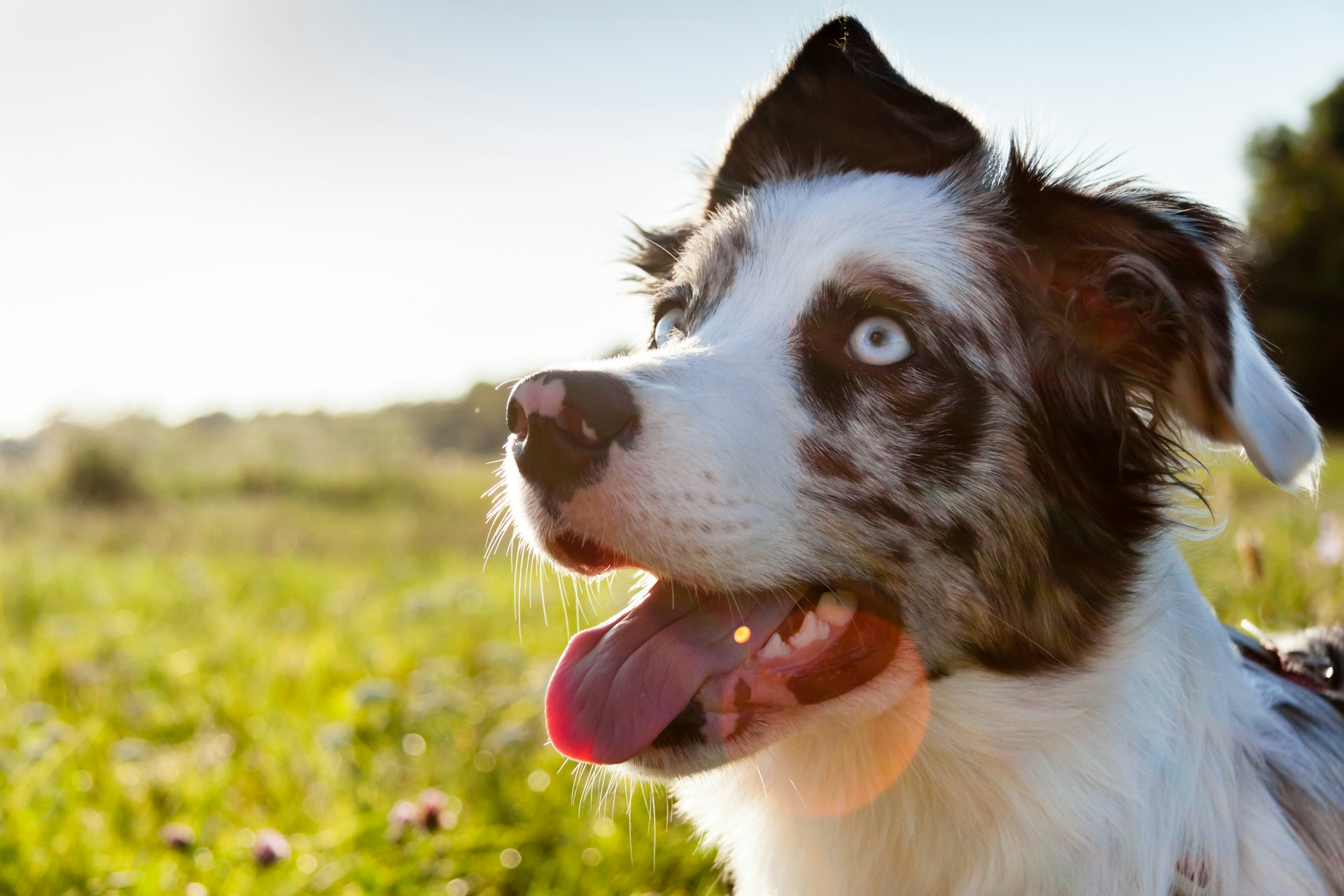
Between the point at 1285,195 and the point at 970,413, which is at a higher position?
the point at 1285,195

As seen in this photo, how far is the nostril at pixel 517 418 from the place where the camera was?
76.5 inches

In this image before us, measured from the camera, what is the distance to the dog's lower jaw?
201cm

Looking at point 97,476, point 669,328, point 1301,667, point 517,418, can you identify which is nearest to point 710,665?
point 517,418

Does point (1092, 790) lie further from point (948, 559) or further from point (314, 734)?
point (314, 734)

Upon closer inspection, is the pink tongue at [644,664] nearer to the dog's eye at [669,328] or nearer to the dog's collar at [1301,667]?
the dog's eye at [669,328]

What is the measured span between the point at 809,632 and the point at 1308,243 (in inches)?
1328

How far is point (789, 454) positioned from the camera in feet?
6.86

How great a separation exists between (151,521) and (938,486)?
1494 centimetres

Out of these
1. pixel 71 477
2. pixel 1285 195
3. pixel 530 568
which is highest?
pixel 1285 195

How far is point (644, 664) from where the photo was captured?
2074mm

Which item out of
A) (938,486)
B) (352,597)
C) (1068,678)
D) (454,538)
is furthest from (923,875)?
(454,538)

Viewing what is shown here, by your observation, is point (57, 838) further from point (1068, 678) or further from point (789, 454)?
point (1068, 678)

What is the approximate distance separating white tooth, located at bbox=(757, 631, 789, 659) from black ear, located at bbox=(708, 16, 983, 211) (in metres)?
1.49

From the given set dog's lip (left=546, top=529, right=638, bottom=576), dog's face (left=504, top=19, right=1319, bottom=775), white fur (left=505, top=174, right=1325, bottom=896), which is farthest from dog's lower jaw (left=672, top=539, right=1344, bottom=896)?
dog's lip (left=546, top=529, right=638, bottom=576)
